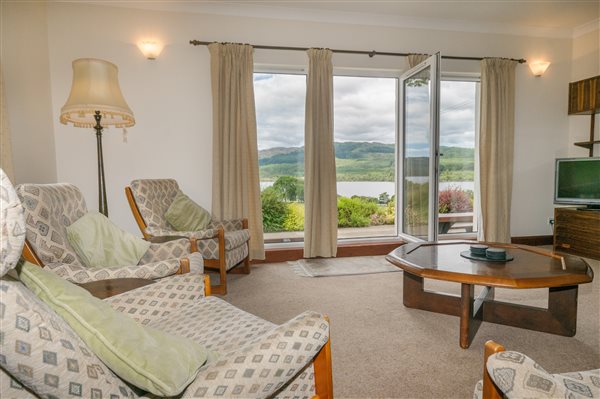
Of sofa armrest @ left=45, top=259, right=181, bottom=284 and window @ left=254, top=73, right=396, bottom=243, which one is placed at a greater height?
window @ left=254, top=73, right=396, bottom=243

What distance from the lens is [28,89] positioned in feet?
10.9

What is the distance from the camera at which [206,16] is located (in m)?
3.96

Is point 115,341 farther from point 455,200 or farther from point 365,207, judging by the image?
point 455,200

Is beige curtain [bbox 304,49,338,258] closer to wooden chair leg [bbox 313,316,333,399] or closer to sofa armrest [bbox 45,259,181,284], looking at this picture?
sofa armrest [bbox 45,259,181,284]

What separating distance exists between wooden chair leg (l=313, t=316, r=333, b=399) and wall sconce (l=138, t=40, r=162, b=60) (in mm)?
3838

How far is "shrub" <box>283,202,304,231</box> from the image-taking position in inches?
178

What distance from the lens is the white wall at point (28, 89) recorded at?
3.07 m

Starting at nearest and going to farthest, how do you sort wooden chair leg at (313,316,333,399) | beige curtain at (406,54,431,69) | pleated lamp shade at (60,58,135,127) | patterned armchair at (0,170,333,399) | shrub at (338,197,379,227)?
patterned armchair at (0,170,333,399), wooden chair leg at (313,316,333,399), pleated lamp shade at (60,58,135,127), beige curtain at (406,54,431,69), shrub at (338,197,379,227)

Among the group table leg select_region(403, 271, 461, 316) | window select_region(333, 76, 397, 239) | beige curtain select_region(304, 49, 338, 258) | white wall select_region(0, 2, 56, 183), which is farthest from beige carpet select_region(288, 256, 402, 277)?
white wall select_region(0, 2, 56, 183)

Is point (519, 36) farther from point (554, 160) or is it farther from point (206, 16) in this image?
point (206, 16)

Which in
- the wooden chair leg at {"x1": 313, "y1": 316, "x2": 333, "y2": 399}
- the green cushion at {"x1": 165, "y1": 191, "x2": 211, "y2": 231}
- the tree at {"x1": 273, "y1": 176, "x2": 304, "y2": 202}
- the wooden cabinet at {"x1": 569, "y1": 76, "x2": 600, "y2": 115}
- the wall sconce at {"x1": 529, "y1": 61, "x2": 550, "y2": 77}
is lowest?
the wooden chair leg at {"x1": 313, "y1": 316, "x2": 333, "y2": 399}

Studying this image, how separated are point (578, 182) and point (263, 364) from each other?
198 inches

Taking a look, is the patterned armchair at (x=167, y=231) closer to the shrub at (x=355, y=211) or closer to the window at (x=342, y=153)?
the window at (x=342, y=153)

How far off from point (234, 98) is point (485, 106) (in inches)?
128
